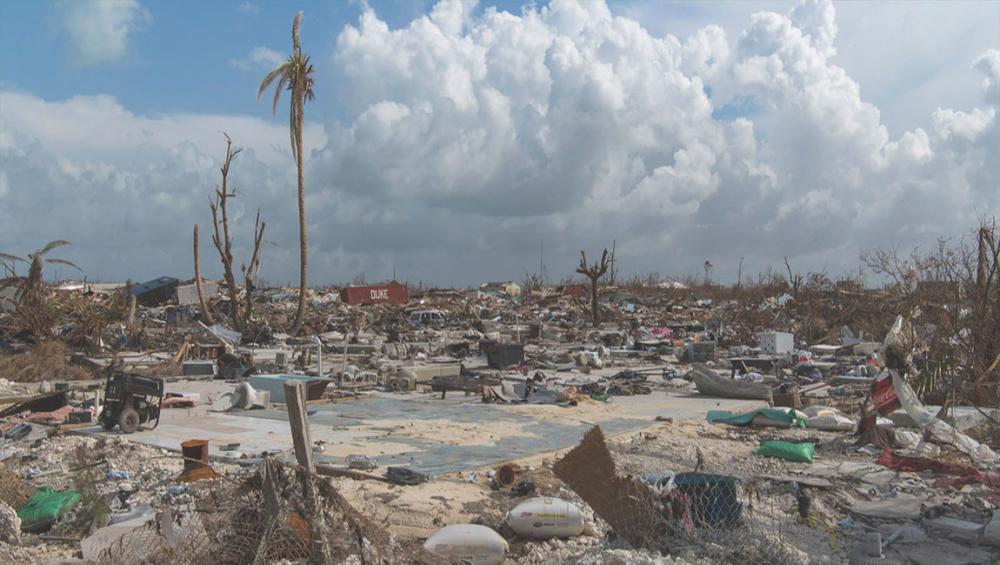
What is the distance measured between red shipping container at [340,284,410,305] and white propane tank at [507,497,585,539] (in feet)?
103

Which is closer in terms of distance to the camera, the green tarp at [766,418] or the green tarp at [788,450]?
the green tarp at [788,450]

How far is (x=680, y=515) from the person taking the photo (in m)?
5.40

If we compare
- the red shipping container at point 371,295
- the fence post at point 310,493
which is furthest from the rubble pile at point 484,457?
the red shipping container at point 371,295

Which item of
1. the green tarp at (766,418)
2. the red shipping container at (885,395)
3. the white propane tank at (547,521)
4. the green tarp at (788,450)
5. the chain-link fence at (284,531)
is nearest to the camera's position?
the chain-link fence at (284,531)

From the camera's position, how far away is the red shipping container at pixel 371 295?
121ft

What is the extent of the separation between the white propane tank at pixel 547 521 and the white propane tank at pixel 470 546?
0.40 metres

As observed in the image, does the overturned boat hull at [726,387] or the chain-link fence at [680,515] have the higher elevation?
the overturned boat hull at [726,387]

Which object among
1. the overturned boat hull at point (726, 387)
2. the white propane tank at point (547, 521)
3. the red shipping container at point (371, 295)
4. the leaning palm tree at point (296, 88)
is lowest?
the white propane tank at point (547, 521)

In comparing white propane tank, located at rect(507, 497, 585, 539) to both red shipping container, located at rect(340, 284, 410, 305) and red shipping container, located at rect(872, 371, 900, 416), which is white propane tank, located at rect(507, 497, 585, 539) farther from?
red shipping container, located at rect(340, 284, 410, 305)

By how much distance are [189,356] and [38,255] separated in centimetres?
444

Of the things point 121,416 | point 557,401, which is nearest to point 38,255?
point 121,416

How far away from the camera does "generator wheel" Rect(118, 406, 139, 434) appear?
9.14 metres

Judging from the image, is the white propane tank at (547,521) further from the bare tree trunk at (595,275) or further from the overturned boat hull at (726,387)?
the bare tree trunk at (595,275)

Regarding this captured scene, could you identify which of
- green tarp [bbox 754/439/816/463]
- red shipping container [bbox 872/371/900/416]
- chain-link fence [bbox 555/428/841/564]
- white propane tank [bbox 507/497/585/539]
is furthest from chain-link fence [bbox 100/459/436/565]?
red shipping container [bbox 872/371/900/416]
